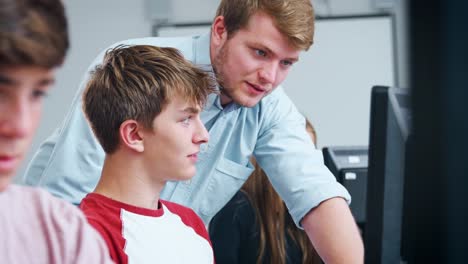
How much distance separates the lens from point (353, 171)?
5.51 feet

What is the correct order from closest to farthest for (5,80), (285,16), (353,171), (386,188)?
(5,80) → (386,188) → (285,16) → (353,171)

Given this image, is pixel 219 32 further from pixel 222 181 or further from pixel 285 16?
pixel 222 181

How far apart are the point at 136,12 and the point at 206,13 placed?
43 cm

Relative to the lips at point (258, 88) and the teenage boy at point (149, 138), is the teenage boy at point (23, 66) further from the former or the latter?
the lips at point (258, 88)

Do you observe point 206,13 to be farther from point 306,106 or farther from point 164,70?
point 164,70

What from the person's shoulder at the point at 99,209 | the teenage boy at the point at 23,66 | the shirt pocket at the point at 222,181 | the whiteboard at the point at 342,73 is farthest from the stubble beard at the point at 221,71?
the whiteboard at the point at 342,73

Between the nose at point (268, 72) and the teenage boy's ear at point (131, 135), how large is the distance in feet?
0.98

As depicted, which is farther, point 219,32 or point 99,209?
point 219,32

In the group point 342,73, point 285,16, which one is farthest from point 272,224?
point 342,73

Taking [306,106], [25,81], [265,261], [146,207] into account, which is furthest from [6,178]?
[306,106]

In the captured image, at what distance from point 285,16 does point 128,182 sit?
44 centimetres

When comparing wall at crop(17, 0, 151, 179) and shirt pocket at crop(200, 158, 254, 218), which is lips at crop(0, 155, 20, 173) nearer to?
shirt pocket at crop(200, 158, 254, 218)

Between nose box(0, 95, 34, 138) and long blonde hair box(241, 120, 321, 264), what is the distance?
1.38 metres

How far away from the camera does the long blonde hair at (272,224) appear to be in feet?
5.90
